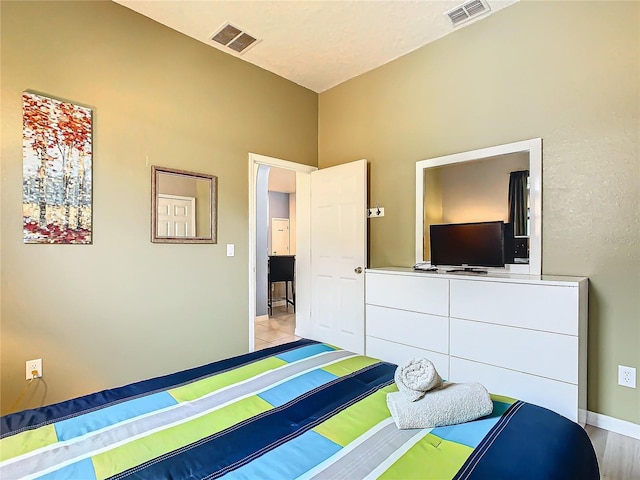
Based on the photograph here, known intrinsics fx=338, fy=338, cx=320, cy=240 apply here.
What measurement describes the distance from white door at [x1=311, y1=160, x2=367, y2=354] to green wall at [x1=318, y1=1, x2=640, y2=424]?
64 centimetres

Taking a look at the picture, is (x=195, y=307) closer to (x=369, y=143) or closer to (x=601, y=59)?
(x=369, y=143)

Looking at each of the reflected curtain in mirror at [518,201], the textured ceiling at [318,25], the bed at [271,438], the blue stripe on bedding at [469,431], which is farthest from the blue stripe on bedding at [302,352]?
the textured ceiling at [318,25]

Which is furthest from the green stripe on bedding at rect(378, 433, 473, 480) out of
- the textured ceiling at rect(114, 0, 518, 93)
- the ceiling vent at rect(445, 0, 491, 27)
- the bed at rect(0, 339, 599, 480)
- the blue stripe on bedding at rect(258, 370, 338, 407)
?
the ceiling vent at rect(445, 0, 491, 27)

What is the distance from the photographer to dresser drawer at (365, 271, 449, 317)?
8.64 ft

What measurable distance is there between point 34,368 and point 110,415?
1.61 meters

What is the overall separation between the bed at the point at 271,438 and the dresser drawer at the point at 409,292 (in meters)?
1.41

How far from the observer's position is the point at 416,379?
1214 mm

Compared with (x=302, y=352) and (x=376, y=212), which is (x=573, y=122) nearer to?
(x=376, y=212)

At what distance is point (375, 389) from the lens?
1331mm

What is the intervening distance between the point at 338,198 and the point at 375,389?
2.58 m

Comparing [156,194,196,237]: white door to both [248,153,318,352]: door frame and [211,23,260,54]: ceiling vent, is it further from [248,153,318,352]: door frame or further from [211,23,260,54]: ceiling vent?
[211,23,260,54]: ceiling vent

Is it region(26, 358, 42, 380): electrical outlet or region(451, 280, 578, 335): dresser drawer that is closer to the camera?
region(451, 280, 578, 335): dresser drawer

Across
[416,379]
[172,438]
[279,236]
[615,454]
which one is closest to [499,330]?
[615,454]

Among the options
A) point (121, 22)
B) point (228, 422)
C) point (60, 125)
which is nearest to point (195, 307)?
point (60, 125)
